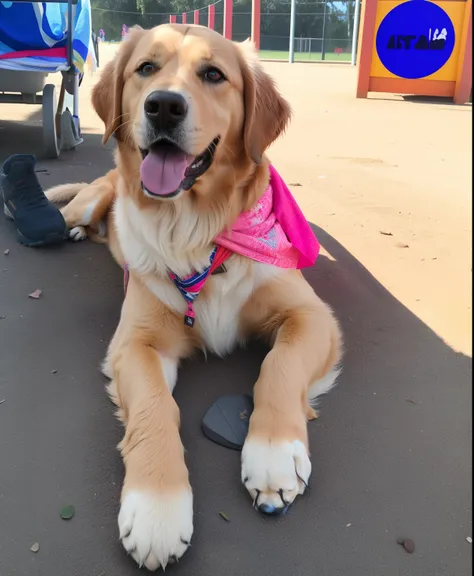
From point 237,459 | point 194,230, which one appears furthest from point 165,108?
point 237,459

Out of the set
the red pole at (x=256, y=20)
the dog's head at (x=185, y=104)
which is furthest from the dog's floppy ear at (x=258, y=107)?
the red pole at (x=256, y=20)

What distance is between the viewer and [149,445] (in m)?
1.72

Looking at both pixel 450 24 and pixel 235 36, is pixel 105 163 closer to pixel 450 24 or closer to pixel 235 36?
pixel 450 24

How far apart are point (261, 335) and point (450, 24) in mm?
11816

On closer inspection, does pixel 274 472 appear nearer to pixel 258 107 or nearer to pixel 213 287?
pixel 213 287

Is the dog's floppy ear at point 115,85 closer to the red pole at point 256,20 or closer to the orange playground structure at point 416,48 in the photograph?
the orange playground structure at point 416,48

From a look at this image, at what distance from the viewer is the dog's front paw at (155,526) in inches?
57.5

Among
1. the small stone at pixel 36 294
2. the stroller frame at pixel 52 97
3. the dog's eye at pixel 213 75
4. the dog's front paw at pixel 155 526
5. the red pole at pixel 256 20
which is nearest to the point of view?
the dog's front paw at pixel 155 526

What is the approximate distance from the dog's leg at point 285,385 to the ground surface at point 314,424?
8 centimetres

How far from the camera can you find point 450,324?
2.75 meters

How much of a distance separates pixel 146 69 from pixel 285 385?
1.51 metres

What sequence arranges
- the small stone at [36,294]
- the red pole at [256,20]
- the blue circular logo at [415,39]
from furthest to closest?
the red pole at [256,20]
the blue circular logo at [415,39]
the small stone at [36,294]

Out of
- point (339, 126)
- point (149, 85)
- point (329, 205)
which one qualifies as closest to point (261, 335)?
point (149, 85)

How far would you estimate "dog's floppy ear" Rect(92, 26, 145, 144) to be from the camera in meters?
2.52
